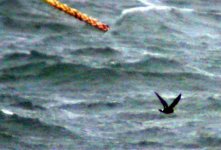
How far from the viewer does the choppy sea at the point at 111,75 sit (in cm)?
7906

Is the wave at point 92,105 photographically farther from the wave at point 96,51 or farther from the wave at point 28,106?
the wave at point 96,51

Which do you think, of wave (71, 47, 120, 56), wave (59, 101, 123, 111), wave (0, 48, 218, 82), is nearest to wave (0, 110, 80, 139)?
wave (59, 101, 123, 111)

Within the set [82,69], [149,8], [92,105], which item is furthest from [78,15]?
[92,105]

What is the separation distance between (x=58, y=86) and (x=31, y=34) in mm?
17199

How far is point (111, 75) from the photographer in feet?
310

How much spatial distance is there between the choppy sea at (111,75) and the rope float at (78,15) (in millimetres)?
1044

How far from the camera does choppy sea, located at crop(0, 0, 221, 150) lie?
3113 inches

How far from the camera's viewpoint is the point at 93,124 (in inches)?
3194

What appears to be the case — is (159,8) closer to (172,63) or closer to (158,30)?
(158,30)

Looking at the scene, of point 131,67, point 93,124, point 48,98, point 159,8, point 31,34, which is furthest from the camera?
point 159,8

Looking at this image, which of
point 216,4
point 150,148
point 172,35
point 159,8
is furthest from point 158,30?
point 150,148

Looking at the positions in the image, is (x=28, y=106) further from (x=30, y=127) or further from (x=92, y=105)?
(x=92, y=105)

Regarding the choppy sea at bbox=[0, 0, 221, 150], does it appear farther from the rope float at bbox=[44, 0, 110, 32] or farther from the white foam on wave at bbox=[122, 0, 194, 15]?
the rope float at bbox=[44, 0, 110, 32]

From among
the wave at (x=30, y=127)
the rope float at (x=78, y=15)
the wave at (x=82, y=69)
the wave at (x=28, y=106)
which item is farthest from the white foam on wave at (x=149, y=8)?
the wave at (x=30, y=127)
